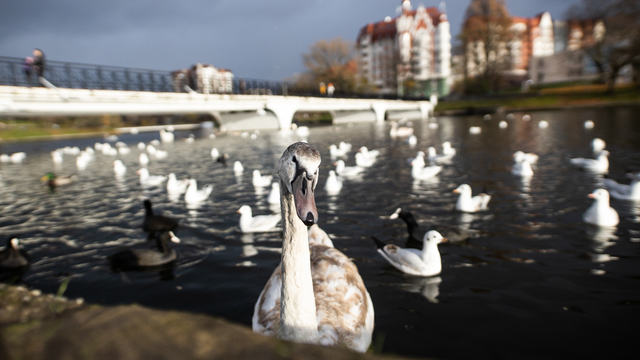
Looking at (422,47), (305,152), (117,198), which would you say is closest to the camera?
(305,152)

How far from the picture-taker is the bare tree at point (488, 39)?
2621 inches

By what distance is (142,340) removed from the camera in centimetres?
116

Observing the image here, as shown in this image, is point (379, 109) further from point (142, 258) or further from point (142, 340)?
point (142, 340)

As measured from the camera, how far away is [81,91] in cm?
2578

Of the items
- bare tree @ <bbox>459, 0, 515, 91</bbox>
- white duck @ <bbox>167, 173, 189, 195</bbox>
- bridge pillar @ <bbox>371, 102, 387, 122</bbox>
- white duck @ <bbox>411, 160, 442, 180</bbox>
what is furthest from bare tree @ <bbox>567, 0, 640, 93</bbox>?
white duck @ <bbox>167, 173, 189, 195</bbox>

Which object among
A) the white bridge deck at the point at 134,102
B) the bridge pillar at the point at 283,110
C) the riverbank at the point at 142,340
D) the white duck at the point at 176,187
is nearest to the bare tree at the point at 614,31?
the white bridge deck at the point at 134,102

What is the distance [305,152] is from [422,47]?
329 ft

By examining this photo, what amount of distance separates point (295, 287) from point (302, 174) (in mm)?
902

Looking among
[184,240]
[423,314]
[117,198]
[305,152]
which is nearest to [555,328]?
[423,314]

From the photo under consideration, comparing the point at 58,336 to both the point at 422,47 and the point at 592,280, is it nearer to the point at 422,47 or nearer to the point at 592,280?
the point at 592,280


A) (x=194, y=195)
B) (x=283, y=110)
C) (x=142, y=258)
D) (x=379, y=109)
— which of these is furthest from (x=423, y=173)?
(x=379, y=109)

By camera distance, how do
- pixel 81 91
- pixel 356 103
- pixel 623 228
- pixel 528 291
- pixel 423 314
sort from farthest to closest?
1. pixel 356 103
2. pixel 81 91
3. pixel 623 228
4. pixel 528 291
5. pixel 423 314

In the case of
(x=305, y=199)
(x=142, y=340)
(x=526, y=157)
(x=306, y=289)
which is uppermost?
(x=305, y=199)

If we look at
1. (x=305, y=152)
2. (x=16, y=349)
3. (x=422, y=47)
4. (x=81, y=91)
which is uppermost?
(x=422, y=47)
